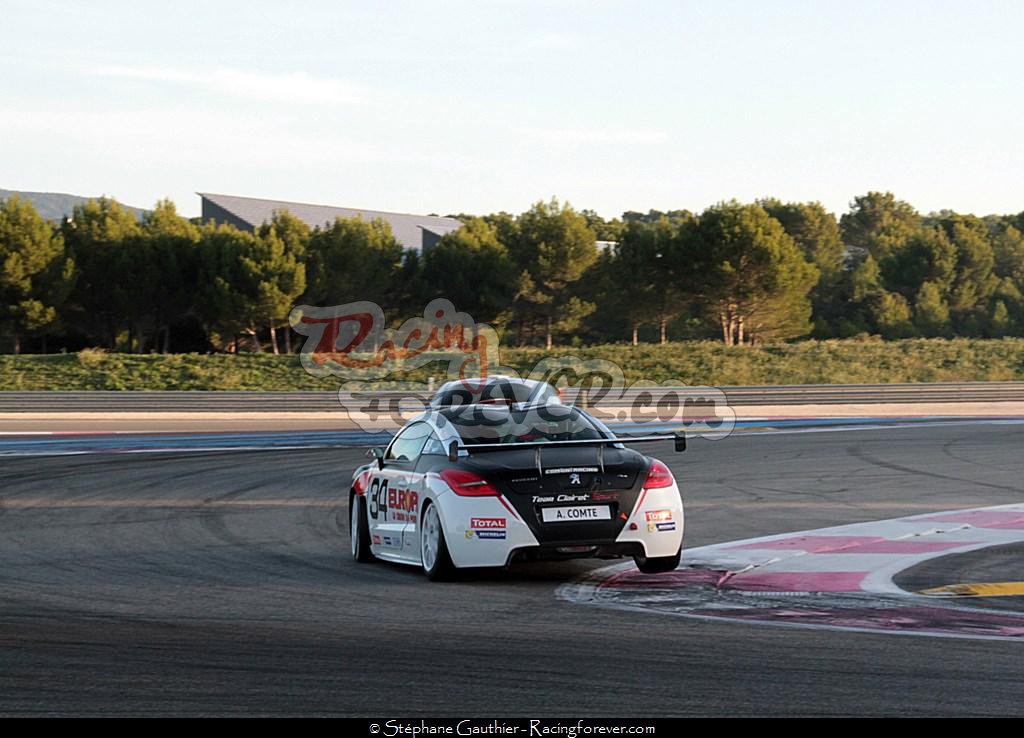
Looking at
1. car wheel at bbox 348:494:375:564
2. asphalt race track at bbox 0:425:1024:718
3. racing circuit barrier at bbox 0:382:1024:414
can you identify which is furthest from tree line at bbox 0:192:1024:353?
car wheel at bbox 348:494:375:564

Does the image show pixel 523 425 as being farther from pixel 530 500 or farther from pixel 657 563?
pixel 657 563

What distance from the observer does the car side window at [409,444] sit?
1048 centimetres

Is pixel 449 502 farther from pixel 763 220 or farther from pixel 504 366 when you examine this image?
pixel 763 220

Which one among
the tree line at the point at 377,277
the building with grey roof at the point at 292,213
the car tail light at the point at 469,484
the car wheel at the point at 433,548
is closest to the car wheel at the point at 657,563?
the car tail light at the point at 469,484

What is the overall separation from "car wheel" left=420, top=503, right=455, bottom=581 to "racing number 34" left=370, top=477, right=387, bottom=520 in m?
0.90

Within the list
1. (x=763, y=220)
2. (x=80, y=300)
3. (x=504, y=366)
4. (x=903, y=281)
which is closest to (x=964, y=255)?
(x=903, y=281)

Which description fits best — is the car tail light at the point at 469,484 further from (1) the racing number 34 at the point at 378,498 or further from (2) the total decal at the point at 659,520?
(1) the racing number 34 at the point at 378,498

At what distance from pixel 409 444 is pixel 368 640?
12.3 feet

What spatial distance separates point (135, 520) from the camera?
13680mm

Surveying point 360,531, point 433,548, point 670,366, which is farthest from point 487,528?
point 670,366

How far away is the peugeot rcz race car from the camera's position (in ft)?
30.2

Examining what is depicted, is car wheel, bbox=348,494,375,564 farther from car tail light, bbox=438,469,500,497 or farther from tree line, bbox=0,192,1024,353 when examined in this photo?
tree line, bbox=0,192,1024,353

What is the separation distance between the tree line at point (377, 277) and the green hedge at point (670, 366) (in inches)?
218

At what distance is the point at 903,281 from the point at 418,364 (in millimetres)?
35505
